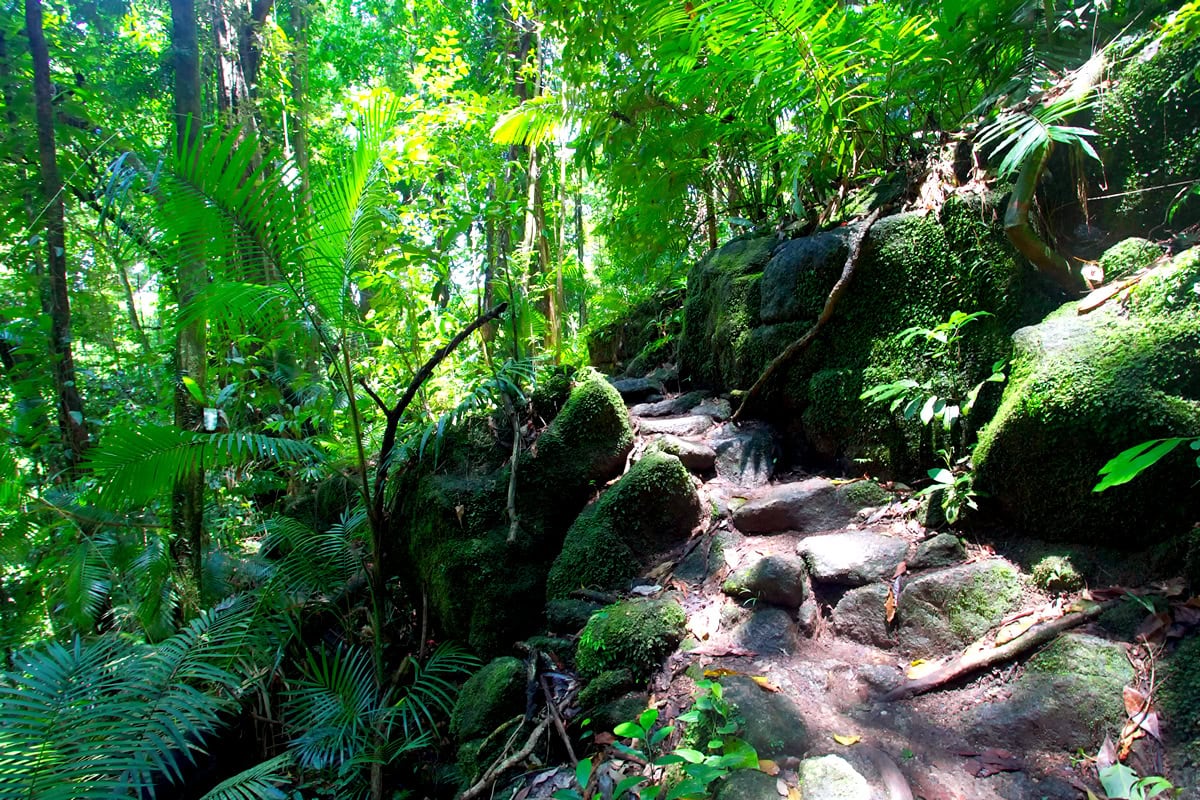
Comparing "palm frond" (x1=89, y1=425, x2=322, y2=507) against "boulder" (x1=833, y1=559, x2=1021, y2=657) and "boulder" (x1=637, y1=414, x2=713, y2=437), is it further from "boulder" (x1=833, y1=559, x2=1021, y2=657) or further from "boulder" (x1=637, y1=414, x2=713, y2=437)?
"boulder" (x1=833, y1=559, x2=1021, y2=657)

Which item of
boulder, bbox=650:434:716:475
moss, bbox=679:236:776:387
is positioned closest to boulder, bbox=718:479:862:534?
boulder, bbox=650:434:716:475

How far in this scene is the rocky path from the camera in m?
1.62

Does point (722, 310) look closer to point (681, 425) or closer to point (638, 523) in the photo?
point (681, 425)

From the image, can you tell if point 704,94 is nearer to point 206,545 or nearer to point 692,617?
point 692,617

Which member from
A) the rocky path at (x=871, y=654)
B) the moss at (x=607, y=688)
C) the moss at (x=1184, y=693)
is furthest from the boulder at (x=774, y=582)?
the moss at (x=1184, y=693)

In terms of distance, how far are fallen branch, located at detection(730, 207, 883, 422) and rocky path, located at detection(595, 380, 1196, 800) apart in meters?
0.77

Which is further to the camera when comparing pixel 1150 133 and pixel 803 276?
pixel 803 276

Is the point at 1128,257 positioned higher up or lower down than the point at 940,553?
higher up

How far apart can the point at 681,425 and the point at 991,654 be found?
2427 mm

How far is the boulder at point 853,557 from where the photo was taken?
2.42m

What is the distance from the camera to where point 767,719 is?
1892 mm

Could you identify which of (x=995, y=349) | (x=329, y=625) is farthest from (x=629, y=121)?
(x=329, y=625)

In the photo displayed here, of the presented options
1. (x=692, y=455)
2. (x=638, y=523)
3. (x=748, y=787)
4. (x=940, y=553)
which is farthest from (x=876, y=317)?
(x=748, y=787)

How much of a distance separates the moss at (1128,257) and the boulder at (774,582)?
6.26 feet
